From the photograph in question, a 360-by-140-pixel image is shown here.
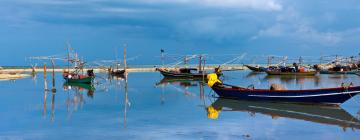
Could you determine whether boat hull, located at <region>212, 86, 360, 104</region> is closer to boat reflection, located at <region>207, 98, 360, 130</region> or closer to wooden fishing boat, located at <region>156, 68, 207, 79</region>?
boat reflection, located at <region>207, 98, 360, 130</region>

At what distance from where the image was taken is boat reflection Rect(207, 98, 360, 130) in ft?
48.7

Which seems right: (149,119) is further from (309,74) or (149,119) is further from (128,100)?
(309,74)

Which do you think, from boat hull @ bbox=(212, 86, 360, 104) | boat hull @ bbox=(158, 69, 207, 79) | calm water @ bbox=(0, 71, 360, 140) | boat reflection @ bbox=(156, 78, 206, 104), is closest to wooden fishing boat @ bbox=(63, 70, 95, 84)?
boat reflection @ bbox=(156, 78, 206, 104)

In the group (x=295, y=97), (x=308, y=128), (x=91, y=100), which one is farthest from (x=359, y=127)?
(x=91, y=100)

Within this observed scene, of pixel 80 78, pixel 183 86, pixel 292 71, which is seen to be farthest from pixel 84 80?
pixel 292 71

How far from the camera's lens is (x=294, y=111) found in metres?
17.2

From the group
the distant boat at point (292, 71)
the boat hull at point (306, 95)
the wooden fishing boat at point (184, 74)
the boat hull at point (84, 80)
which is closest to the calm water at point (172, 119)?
the boat hull at point (306, 95)

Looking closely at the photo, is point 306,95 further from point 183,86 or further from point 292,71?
point 292,71

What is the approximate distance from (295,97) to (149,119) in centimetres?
653

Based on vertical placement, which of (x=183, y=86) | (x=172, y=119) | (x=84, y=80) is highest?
(x=84, y=80)

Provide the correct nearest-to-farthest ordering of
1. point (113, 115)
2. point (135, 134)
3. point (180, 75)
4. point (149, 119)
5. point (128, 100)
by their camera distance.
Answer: point (135, 134) < point (149, 119) < point (113, 115) < point (128, 100) < point (180, 75)

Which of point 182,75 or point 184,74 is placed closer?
point 184,74

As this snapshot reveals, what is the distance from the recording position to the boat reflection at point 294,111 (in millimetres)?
14852

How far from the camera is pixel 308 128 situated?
527 inches
